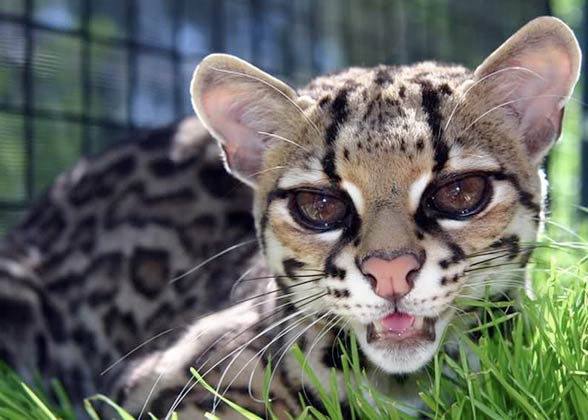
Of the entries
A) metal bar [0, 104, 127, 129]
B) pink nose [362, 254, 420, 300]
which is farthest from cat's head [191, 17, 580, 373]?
metal bar [0, 104, 127, 129]

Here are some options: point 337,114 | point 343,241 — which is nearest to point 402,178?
point 343,241

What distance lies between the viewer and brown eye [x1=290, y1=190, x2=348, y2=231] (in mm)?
1963

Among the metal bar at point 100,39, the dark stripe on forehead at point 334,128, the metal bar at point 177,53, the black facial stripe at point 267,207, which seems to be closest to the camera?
the dark stripe on forehead at point 334,128

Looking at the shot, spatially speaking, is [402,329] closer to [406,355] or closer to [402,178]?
[406,355]

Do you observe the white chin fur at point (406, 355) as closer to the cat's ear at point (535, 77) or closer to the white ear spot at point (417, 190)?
the white ear spot at point (417, 190)

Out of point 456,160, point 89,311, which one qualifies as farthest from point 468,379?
point 89,311

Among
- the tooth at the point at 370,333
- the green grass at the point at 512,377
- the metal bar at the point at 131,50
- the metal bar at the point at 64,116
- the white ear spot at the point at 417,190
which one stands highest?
the metal bar at the point at 131,50

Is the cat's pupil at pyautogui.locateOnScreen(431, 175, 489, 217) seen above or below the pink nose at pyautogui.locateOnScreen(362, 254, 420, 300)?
above

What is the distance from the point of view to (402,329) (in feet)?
6.07

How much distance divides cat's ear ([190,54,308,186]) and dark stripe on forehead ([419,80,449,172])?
29 cm

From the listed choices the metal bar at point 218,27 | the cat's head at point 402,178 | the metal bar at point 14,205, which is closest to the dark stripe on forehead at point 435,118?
the cat's head at point 402,178

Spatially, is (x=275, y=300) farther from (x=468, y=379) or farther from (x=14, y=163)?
(x=14, y=163)

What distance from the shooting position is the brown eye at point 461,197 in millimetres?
1904

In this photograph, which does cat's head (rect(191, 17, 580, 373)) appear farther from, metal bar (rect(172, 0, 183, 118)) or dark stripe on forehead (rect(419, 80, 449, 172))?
metal bar (rect(172, 0, 183, 118))
